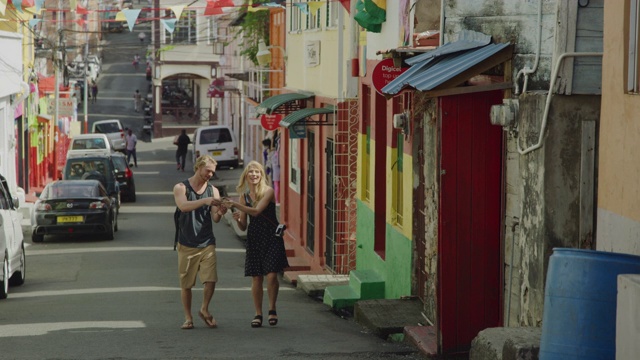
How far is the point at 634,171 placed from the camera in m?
7.66

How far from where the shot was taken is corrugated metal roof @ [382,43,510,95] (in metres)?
10.0

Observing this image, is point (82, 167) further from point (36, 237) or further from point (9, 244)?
point (9, 244)

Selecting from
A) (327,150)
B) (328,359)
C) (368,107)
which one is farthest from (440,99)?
(327,150)

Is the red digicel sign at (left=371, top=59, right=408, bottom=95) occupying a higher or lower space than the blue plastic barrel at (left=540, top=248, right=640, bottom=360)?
higher

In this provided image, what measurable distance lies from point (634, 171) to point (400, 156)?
7.41 metres

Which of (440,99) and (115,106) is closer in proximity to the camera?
(440,99)

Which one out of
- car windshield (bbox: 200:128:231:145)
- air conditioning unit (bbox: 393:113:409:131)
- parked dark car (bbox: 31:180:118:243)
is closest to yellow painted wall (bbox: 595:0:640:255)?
air conditioning unit (bbox: 393:113:409:131)

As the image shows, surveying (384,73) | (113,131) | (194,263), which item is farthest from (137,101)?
(194,263)

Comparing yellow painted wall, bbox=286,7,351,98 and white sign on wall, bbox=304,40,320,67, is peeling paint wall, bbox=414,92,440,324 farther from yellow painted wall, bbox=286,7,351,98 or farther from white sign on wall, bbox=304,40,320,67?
white sign on wall, bbox=304,40,320,67

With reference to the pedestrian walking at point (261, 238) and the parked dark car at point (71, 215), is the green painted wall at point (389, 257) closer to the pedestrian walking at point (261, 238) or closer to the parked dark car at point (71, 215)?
the pedestrian walking at point (261, 238)

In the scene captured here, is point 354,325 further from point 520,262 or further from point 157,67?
point 157,67

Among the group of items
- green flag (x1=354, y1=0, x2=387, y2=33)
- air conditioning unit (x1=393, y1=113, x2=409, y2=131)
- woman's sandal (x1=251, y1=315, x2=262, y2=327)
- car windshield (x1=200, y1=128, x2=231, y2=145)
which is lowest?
woman's sandal (x1=251, y1=315, x2=262, y2=327)

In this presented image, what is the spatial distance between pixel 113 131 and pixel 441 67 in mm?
50230

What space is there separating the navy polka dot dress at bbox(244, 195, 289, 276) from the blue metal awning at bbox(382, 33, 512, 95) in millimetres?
2157
